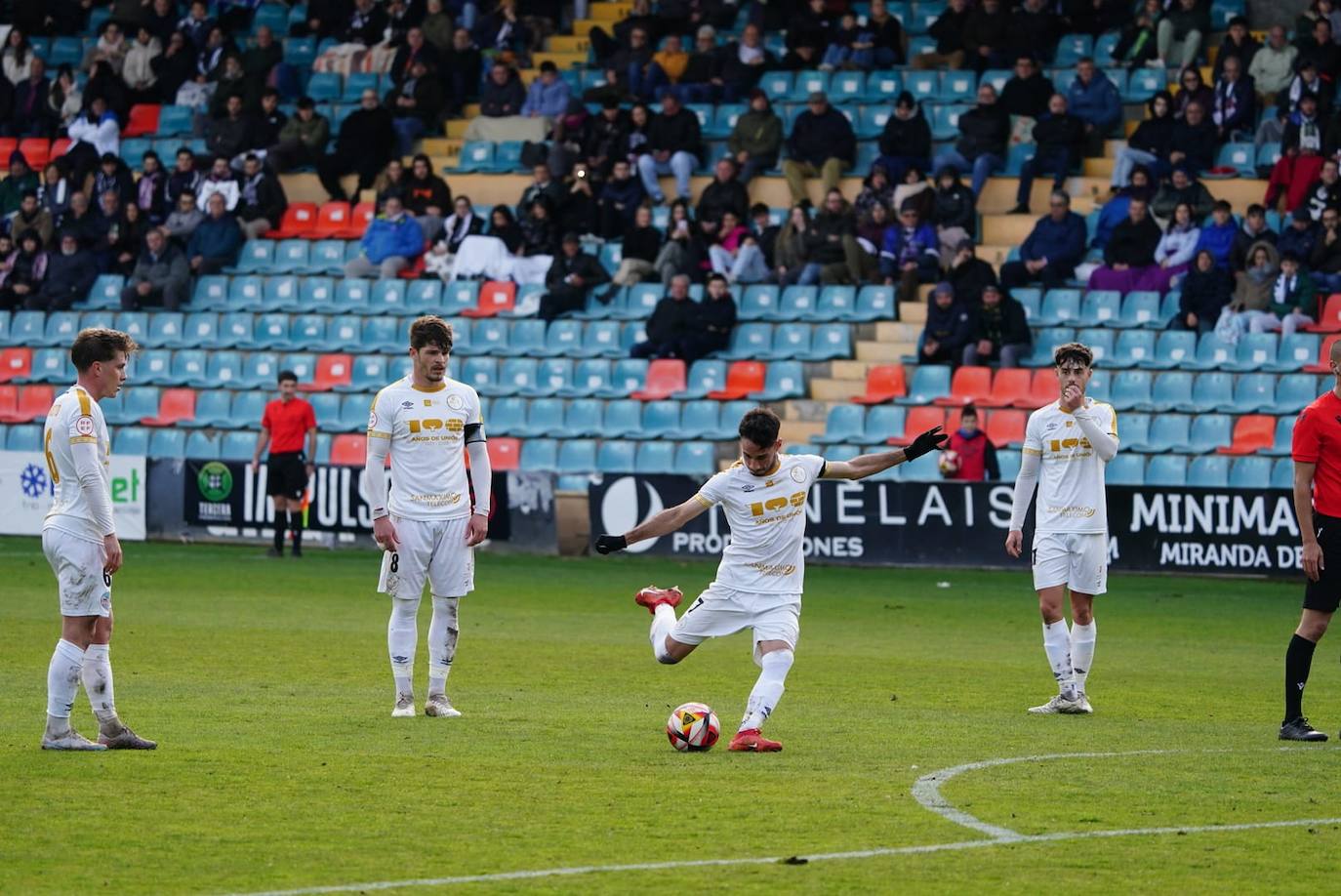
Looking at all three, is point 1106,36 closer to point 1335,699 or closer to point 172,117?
point 172,117

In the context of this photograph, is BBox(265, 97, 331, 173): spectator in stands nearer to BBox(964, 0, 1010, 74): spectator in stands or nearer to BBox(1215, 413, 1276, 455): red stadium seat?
BBox(964, 0, 1010, 74): spectator in stands

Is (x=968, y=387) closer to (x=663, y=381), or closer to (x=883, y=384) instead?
(x=883, y=384)

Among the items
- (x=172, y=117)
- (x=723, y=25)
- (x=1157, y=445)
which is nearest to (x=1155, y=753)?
(x=1157, y=445)

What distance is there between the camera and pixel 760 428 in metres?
10.2

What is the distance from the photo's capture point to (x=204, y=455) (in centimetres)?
2744

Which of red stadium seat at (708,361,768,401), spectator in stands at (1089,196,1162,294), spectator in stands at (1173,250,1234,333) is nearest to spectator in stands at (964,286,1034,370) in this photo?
spectator in stands at (1089,196,1162,294)

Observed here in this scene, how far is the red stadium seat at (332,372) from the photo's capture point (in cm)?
2833

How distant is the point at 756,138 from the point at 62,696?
20.6 m

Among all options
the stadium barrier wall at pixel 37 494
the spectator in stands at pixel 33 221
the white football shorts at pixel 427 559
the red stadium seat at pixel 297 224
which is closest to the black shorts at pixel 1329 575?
the white football shorts at pixel 427 559

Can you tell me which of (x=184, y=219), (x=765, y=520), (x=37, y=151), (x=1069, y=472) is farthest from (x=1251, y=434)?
(x=37, y=151)

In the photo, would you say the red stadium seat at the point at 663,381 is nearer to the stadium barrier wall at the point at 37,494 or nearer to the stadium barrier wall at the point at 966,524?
the stadium barrier wall at the point at 966,524

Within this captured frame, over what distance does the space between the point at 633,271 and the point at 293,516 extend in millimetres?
6945

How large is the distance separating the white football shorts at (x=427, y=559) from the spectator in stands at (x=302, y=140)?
69.0 feet

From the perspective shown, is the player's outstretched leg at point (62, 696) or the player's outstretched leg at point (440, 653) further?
the player's outstretched leg at point (440, 653)
